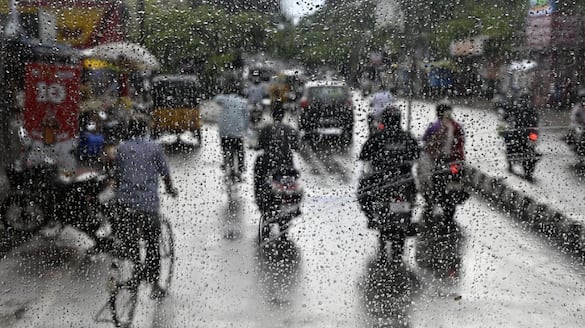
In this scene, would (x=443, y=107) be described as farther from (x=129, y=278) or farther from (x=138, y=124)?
(x=129, y=278)

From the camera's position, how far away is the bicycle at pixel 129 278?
289cm

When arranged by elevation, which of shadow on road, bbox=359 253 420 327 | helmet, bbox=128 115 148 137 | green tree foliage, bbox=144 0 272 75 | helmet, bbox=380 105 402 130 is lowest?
shadow on road, bbox=359 253 420 327

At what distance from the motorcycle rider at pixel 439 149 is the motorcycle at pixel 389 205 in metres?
0.07

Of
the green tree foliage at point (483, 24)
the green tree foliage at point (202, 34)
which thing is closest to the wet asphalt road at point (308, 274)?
the green tree foliage at point (202, 34)

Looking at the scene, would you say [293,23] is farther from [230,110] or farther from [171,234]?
[171,234]

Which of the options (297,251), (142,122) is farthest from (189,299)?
(142,122)

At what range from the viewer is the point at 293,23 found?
274cm

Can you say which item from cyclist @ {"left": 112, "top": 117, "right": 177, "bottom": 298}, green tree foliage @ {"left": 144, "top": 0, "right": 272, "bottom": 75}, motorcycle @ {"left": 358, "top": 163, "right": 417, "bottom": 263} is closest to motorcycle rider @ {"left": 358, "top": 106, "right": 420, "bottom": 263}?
motorcycle @ {"left": 358, "top": 163, "right": 417, "bottom": 263}

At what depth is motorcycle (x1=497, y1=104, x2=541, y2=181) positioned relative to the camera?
2.79m

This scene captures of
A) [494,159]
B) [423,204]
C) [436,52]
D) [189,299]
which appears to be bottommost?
[189,299]

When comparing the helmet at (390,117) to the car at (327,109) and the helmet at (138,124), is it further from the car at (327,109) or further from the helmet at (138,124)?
the helmet at (138,124)

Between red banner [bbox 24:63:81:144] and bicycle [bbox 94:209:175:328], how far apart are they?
609 mm

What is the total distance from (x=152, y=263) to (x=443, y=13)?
1.83 metres

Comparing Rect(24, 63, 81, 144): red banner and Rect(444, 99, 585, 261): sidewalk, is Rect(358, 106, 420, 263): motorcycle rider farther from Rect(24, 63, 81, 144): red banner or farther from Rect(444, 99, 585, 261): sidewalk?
Rect(24, 63, 81, 144): red banner
